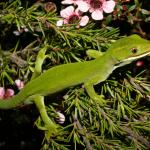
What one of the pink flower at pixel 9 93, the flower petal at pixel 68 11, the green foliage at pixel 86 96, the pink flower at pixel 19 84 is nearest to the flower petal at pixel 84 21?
the green foliage at pixel 86 96

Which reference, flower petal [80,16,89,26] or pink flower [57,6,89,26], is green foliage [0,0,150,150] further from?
pink flower [57,6,89,26]

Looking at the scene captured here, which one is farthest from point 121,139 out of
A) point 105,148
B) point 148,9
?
point 148,9

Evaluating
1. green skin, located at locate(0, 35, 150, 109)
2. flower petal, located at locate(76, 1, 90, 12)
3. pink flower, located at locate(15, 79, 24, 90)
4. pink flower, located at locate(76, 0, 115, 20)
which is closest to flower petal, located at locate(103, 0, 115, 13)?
pink flower, located at locate(76, 0, 115, 20)

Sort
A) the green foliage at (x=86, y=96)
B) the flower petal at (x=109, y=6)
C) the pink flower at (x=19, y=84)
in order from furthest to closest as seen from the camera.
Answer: the pink flower at (x=19, y=84), the flower petal at (x=109, y=6), the green foliage at (x=86, y=96)

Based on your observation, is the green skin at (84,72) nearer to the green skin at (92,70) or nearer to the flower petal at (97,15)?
the green skin at (92,70)

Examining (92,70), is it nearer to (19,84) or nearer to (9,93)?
(19,84)

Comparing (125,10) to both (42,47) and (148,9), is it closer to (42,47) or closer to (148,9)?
(148,9)

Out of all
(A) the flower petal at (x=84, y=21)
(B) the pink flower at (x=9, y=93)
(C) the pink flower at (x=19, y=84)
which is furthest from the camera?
(B) the pink flower at (x=9, y=93)
